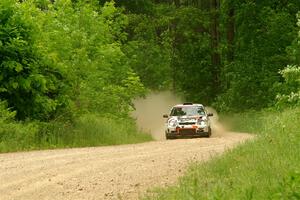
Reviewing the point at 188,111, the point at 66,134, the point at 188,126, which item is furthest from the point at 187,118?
the point at 66,134

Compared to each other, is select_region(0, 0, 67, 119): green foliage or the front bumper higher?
select_region(0, 0, 67, 119): green foliage

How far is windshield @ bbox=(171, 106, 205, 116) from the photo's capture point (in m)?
28.9

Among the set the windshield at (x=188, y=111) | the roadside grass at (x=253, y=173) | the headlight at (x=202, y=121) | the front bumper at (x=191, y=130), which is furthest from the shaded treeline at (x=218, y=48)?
the roadside grass at (x=253, y=173)

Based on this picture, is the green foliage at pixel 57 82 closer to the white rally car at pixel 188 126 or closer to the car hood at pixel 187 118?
the white rally car at pixel 188 126

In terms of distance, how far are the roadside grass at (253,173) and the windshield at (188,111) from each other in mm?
14347

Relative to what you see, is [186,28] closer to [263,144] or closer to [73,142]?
[73,142]

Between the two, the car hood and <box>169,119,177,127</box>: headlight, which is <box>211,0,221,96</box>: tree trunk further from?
<box>169,119,177,127</box>: headlight

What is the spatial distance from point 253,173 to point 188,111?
19743 millimetres

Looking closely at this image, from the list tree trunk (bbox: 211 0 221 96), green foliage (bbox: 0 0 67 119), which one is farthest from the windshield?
tree trunk (bbox: 211 0 221 96)

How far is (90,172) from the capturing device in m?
13.1

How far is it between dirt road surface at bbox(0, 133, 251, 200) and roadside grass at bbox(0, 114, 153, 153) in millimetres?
1652

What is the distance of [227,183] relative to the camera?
9.45m

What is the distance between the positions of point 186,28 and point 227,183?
4022 centimetres

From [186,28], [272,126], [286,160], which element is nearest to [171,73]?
[186,28]
